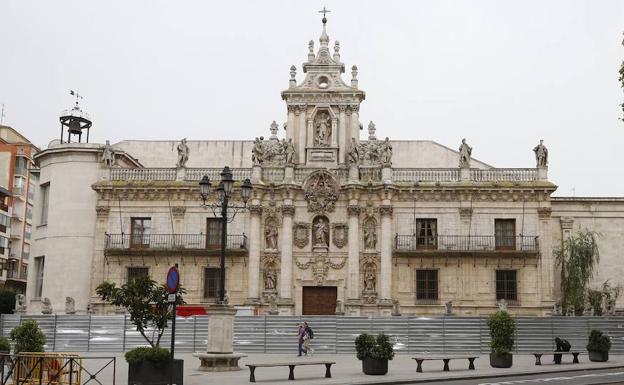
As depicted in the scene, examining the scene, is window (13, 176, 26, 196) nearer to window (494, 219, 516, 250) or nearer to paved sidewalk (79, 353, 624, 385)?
paved sidewalk (79, 353, 624, 385)

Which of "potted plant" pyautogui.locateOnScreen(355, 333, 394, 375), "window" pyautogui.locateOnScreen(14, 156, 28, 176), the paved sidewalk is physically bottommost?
the paved sidewalk

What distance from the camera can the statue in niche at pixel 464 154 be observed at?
40.4m

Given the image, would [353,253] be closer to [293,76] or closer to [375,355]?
[293,76]

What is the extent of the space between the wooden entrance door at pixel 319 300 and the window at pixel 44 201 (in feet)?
52.1

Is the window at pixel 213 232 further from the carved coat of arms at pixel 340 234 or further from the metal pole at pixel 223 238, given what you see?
the metal pole at pixel 223 238

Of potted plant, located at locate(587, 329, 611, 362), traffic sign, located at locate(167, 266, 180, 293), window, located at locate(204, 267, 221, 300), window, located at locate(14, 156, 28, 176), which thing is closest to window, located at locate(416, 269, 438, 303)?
Result: window, located at locate(204, 267, 221, 300)

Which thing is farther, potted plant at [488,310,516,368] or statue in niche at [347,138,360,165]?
statue in niche at [347,138,360,165]

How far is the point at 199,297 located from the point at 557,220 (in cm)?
2070

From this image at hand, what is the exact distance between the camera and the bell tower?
4128cm

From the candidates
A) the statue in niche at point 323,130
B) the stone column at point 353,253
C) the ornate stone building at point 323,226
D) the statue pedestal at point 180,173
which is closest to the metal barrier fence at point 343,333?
the ornate stone building at point 323,226

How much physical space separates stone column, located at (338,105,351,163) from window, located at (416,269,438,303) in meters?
7.61

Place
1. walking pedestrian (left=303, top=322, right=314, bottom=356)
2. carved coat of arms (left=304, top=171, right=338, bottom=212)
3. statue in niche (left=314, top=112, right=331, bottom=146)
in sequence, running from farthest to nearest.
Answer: statue in niche (left=314, top=112, right=331, bottom=146), carved coat of arms (left=304, top=171, right=338, bottom=212), walking pedestrian (left=303, top=322, right=314, bottom=356)

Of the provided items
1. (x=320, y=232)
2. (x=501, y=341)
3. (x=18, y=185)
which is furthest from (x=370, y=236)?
(x=18, y=185)

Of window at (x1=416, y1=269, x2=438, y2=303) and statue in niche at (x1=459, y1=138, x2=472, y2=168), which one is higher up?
statue in niche at (x1=459, y1=138, x2=472, y2=168)
